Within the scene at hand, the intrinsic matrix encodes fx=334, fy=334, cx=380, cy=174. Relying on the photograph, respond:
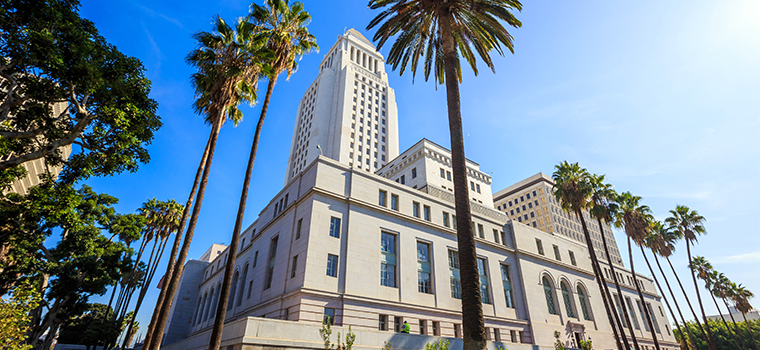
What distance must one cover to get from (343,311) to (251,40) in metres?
18.3

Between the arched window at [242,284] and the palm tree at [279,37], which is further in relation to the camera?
the arched window at [242,284]

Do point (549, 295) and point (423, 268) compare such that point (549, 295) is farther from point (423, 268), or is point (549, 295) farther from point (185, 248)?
point (185, 248)

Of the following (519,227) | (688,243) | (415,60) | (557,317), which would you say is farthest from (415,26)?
(688,243)

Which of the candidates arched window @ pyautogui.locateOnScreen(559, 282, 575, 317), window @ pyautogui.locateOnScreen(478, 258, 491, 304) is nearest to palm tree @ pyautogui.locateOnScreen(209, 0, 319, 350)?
window @ pyautogui.locateOnScreen(478, 258, 491, 304)

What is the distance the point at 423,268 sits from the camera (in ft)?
96.8

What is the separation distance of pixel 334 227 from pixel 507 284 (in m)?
20.7

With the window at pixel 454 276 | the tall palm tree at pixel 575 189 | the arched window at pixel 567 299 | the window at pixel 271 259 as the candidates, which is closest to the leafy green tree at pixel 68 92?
the window at pixel 271 259

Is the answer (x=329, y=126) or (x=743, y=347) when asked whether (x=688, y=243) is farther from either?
(x=329, y=126)

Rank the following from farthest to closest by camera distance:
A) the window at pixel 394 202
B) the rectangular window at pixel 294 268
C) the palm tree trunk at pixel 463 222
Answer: the window at pixel 394 202 → the rectangular window at pixel 294 268 → the palm tree trunk at pixel 463 222

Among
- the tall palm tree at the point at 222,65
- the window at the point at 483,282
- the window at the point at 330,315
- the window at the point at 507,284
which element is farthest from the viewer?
the window at the point at 507,284

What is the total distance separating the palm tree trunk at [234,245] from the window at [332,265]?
8.10 metres

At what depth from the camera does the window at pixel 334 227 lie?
25.8 meters

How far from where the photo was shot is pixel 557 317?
36.9 metres

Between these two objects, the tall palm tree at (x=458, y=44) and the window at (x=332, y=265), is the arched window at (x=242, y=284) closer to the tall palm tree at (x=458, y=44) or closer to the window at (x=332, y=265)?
the window at (x=332, y=265)
